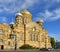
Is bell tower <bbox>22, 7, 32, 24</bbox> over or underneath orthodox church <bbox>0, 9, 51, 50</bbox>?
over

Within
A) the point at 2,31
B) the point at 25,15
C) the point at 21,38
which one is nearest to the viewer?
the point at 2,31

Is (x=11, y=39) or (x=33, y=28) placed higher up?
(x=33, y=28)

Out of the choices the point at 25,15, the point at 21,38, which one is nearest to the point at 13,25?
the point at 21,38

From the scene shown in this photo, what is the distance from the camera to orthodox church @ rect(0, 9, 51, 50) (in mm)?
61719

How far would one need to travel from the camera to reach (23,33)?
70.6 metres

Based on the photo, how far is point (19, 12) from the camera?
7644 cm

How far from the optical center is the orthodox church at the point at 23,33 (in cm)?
6172

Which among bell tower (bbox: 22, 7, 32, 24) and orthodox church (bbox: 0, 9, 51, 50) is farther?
bell tower (bbox: 22, 7, 32, 24)

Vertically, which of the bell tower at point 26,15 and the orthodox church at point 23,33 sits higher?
the bell tower at point 26,15

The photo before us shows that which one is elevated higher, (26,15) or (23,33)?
(26,15)

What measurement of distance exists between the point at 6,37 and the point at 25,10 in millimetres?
21411

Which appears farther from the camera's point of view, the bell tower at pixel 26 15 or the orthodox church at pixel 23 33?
the bell tower at pixel 26 15

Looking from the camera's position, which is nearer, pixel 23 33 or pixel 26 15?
pixel 23 33

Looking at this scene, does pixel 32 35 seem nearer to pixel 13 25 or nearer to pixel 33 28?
pixel 33 28
